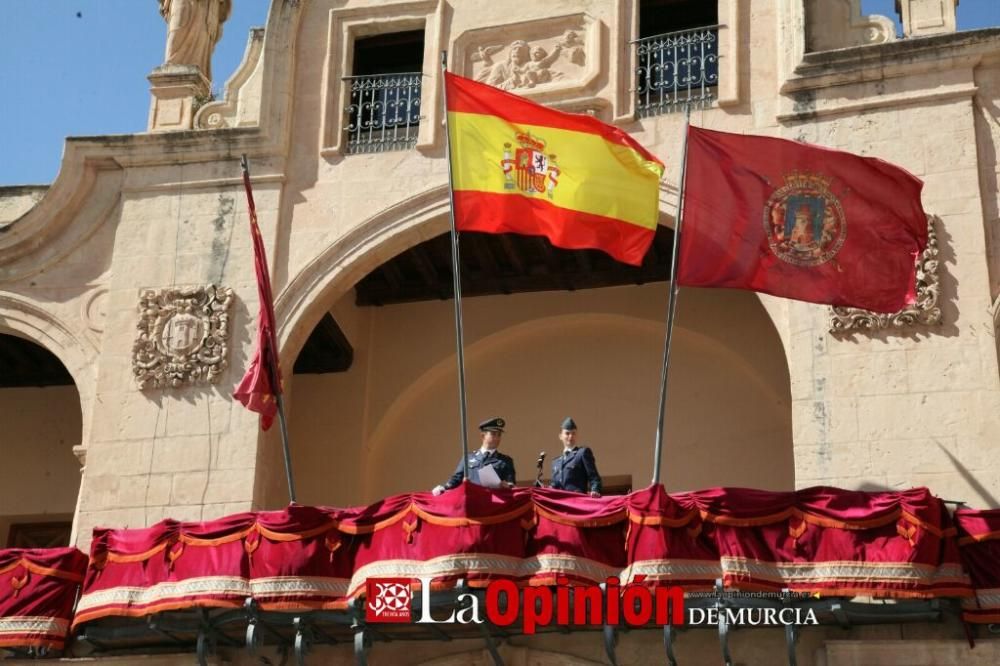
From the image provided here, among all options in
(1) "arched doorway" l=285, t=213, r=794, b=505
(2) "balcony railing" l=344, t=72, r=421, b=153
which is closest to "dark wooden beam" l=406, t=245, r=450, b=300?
(1) "arched doorway" l=285, t=213, r=794, b=505

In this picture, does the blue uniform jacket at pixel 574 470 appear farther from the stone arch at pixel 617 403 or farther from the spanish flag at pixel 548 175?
the stone arch at pixel 617 403

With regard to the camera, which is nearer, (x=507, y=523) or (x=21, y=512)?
(x=507, y=523)

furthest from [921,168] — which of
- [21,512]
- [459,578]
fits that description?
[21,512]

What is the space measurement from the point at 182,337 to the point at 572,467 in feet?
15.7

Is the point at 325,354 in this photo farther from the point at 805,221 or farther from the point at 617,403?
the point at 805,221

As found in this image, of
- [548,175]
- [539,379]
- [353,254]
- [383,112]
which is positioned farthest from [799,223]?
[383,112]

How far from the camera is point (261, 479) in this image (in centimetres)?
1738

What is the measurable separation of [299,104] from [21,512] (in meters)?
6.19

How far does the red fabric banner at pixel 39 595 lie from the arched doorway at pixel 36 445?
15.0ft

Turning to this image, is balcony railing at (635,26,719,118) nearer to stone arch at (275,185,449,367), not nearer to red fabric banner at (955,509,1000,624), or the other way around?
stone arch at (275,185,449,367)

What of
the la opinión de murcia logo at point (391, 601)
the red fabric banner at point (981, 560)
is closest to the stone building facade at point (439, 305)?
the red fabric banner at point (981, 560)

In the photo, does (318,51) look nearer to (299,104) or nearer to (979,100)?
(299,104)

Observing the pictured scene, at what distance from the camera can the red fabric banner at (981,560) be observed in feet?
46.3

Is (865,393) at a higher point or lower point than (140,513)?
higher
